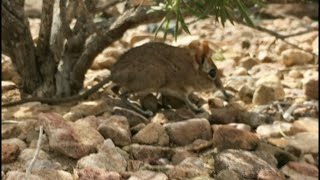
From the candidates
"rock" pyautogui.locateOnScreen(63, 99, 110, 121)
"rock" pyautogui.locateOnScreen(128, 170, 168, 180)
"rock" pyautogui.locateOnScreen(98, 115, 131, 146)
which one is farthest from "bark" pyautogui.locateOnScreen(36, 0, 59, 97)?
"rock" pyautogui.locateOnScreen(128, 170, 168, 180)

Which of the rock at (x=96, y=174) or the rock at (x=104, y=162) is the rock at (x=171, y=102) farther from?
the rock at (x=96, y=174)

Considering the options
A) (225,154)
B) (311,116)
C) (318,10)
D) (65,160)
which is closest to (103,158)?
(65,160)

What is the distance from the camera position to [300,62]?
7074mm

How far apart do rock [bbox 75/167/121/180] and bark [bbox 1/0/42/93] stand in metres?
2.07

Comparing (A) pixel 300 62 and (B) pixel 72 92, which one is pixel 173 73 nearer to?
(B) pixel 72 92

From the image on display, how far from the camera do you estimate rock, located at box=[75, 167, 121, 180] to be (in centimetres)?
331

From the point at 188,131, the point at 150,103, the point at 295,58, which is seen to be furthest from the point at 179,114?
the point at 295,58

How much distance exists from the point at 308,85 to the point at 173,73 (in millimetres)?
1414

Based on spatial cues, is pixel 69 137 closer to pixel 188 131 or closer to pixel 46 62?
pixel 188 131

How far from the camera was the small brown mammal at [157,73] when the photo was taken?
5.28 metres

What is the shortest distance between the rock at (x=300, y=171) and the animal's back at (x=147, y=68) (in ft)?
5.51

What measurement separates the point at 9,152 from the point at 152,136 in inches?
41.8

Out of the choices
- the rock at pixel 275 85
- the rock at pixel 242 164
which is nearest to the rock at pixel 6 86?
the rock at pixel 275 85

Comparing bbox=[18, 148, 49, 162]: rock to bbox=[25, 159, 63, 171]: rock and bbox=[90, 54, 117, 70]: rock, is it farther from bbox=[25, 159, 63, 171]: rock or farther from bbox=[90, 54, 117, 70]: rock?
bbox=[90, 54, 117, 70]: rock
